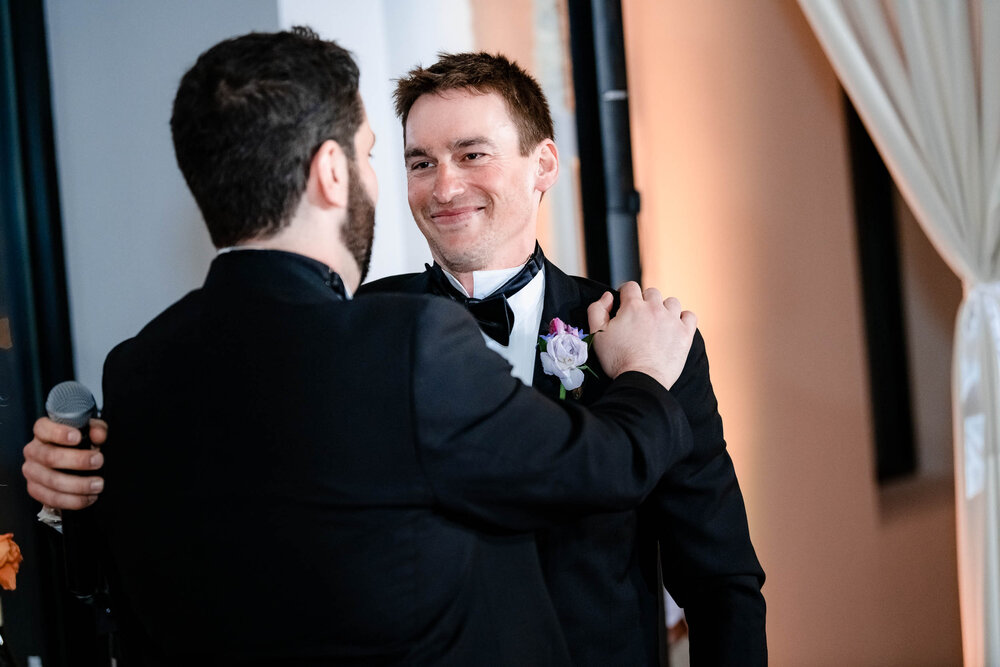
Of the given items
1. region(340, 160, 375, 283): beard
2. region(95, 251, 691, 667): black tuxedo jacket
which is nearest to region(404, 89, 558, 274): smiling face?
region(340, 160, 375, 283): beard

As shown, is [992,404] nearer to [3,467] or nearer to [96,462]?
[96,462]

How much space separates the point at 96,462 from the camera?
50.7 inches

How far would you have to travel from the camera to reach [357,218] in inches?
46.5

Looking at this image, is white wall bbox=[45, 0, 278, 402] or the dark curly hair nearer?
the dark curly hair

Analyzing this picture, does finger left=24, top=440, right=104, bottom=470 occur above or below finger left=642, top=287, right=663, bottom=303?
below

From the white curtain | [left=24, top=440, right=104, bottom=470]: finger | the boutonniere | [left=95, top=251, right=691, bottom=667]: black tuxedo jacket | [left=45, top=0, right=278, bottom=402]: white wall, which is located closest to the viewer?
[left=95, top=251, right=691, bottom=667]: black tuxedo jacket

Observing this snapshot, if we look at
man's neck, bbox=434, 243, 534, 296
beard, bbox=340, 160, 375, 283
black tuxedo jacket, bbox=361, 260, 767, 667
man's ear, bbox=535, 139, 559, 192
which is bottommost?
black tuxedo jacket, bbox=361, 260, 767, 667

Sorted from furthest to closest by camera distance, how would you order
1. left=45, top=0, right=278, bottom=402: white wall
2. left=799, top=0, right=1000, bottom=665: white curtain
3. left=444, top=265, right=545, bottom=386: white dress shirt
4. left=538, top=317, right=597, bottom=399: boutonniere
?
left=799, top=0, right=1000, bottom=665: white curtain
left=45, top=0, right=278, bottom=402: white wall
left=444, top=265, right=545, bottom=386: white dress shirt
left=538, top=317, right=597, bottom=399: boutonniere

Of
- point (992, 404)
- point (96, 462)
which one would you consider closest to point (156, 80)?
point (96, 462)

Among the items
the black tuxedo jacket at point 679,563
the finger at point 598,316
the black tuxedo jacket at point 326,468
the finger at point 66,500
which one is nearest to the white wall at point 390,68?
the black tuxedo jacket at point 679,563

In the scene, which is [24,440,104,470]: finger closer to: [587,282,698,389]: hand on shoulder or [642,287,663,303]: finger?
[587,282,698,389]: hand on shoulder

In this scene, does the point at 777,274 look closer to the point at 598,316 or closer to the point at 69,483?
the point at 598,316

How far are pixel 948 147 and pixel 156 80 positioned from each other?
2169 millimetres

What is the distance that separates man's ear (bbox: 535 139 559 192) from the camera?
1.95 m
